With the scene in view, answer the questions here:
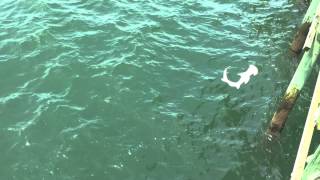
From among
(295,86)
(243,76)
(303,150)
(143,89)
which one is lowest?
(143,89)

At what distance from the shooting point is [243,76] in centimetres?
1518

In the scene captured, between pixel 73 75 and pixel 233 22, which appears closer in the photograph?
pixel 73 75

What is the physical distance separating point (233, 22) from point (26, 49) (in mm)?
7785

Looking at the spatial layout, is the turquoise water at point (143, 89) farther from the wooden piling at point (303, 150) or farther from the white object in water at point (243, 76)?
the wooden piling at point (303, 150)

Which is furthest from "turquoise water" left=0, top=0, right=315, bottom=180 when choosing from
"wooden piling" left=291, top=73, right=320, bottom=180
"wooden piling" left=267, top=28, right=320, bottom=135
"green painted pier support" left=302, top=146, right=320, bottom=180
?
"wooden piling" left=291, top=73, right=320, bottom=180

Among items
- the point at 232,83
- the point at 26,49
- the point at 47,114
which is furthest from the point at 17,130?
the point at 232,83

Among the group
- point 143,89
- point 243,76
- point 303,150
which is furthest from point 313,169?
point 243,76

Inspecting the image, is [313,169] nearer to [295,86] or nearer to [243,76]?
[295,86]

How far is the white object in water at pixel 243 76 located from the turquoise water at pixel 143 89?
0.19 meters

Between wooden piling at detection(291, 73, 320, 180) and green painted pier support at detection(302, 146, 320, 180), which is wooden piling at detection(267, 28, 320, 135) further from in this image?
wooden piling at detection(291, 73, 320, 180)

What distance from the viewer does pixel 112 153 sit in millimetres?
12453

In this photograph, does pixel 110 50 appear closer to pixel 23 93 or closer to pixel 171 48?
pixel 171 48

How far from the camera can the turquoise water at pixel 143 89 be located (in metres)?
12.2

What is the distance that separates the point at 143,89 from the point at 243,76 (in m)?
3.29
